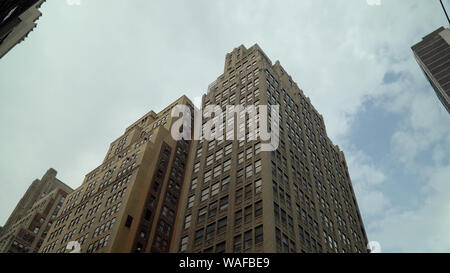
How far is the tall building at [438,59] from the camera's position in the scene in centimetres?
11850

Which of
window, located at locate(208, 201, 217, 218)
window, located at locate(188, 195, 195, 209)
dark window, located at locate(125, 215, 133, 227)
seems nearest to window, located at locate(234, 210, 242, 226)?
window, located at locate(208, 201, 217, 218)

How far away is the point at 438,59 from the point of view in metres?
125

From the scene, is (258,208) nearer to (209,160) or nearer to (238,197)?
(238,197)

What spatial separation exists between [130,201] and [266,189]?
37850mm

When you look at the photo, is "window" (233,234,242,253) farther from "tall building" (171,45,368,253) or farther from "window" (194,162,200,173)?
"window" (194,162,200,173)

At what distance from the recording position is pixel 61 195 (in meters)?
143

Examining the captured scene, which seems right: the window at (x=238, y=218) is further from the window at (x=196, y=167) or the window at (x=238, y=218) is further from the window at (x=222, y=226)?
the window at (x=196, y=167)

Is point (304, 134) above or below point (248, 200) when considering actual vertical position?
above

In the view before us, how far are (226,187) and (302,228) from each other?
41.2 feet

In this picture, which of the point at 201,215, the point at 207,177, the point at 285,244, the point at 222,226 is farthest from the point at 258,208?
the point at 207,177

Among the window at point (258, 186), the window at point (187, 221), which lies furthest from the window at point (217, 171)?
the window at point (258, 186)

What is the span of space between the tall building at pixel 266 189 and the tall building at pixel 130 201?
60.1 feet
